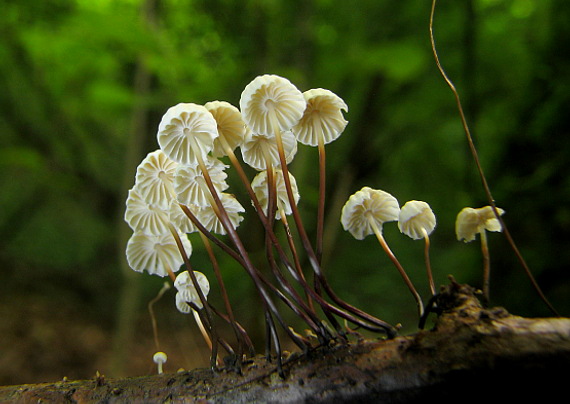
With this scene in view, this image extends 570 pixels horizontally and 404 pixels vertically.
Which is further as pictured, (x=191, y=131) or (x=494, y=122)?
(x=494, y=122)

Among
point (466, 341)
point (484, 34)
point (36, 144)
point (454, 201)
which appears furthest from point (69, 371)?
point (484, 34)

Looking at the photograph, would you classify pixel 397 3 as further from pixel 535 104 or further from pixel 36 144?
pixel 36 144

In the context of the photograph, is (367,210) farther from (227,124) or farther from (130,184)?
(130,184)

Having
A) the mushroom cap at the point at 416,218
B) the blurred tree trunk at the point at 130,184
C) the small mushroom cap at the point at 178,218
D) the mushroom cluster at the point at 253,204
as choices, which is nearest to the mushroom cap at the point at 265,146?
the mushroom cluster at the point at 253,204

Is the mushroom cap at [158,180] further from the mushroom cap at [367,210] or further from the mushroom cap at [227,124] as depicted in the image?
the mushroom cap at [367,210]

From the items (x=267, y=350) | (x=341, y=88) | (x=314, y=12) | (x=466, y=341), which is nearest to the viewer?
(x=466, y=341)

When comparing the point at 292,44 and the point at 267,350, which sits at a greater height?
the point at 292,44
